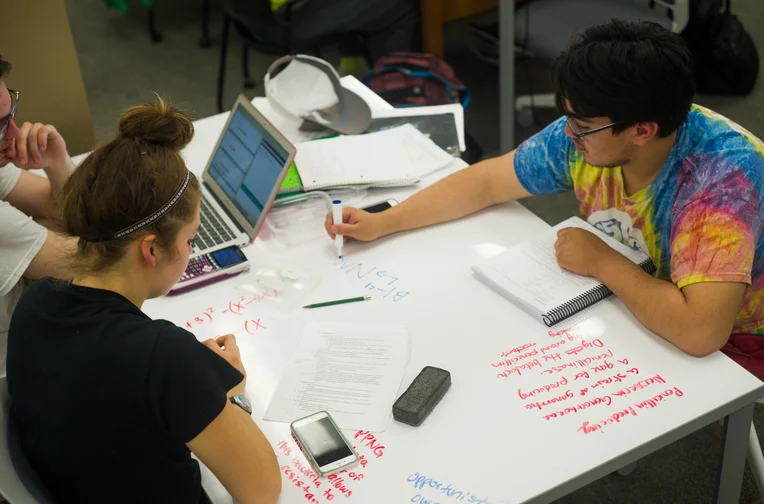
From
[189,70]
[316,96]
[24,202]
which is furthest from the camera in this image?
[189,70]

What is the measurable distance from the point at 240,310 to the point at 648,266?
749 mm

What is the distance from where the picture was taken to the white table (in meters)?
1.13

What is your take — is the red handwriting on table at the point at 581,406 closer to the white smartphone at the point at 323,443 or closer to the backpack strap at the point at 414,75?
the white smartphone at the point at 323,443

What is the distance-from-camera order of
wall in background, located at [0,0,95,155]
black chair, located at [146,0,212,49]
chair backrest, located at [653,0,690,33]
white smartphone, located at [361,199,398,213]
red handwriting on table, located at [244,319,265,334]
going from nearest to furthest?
red handwriting on table, located at [244,319,265,334], white smartphone, located at [361,199,398,213], wall in background, located at [0,0,95,155], chair backrest, located at [653,0,690,33], black chair, located at [146,0,212,49]

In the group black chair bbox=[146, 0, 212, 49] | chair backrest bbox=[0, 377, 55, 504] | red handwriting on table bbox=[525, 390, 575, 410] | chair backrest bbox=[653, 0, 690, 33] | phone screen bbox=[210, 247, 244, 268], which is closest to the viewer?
chair backrest bbox=[0, 377, 55, 504]

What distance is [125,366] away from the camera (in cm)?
101

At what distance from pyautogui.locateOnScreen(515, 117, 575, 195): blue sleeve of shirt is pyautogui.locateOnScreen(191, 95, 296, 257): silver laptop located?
48cm

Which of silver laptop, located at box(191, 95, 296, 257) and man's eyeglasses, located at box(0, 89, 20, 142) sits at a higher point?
man's eyeglasses, located at box(0, 89, 20, 142)

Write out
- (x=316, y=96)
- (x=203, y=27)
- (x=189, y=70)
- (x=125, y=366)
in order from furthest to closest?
(x=203, y=27), (x=189, y=70), (x=316, y=96), (x=125, y=366)

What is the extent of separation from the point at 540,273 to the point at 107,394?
80cm

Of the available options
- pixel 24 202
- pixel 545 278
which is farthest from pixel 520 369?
pixel 24 202

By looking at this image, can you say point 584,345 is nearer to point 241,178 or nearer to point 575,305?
point 575,305

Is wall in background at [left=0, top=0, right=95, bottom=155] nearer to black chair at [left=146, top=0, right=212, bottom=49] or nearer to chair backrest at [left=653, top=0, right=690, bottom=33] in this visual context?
chair backrest at [left=653, top=0, right=690, bottom=33]

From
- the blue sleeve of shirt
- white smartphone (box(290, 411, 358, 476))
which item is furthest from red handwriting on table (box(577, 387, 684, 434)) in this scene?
the blue sleeve of shirt
